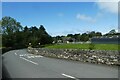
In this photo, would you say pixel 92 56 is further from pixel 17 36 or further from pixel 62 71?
pixel 17 36

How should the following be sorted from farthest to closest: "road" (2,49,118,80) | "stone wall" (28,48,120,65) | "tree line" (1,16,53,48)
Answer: "tree line" (1,16,53,48) → "stone wall" (28,48,120,65) → "road" (2,49,118,80)

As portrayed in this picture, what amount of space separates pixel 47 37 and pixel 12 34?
2752 centimetres

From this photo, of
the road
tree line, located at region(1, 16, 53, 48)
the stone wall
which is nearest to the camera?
the road

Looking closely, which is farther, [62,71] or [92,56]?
[92,56]

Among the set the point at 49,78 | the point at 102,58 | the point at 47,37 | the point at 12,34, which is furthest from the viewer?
the point at 12,34

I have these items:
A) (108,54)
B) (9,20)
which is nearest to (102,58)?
(108,54)

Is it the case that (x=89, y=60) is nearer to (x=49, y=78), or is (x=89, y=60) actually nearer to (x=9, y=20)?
(x=49, y=78)

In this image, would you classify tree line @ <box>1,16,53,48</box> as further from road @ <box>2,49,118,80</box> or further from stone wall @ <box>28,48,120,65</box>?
road @ <box>2,49,118,80</box>

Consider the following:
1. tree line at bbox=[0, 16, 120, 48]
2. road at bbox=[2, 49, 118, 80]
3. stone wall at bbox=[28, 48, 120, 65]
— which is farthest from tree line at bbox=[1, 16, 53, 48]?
road at bbox=[2, 49, 118, 80]

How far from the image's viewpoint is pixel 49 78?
504 inches

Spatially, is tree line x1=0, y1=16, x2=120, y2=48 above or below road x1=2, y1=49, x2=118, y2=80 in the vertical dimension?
above

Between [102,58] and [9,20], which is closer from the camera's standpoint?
[102,58]

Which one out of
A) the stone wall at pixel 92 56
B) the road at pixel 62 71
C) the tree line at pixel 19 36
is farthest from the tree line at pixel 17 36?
the road at pixel 62 71

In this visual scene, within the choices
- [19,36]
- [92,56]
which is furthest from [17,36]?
[92,56]
